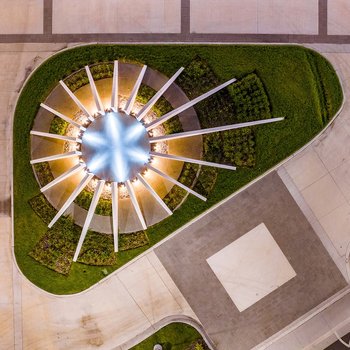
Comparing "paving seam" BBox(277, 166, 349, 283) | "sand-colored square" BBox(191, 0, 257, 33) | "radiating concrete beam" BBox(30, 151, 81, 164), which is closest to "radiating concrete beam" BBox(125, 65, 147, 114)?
"radiating concrete beam" BBox(30, 151, 81, 164)

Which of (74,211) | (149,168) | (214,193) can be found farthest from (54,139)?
(214,193)

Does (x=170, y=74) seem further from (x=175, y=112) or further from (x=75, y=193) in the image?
(x=75, y=193)

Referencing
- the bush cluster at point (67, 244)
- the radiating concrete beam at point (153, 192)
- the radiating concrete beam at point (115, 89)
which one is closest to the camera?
the radiating concrete beam at point (115, 89)

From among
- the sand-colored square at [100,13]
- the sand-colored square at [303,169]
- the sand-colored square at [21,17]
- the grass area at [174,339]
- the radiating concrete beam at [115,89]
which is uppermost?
the sand-colored square at [21,17]

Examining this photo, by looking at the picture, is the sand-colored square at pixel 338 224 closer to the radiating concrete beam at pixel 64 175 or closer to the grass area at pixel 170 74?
the grass area at pixel 170 74

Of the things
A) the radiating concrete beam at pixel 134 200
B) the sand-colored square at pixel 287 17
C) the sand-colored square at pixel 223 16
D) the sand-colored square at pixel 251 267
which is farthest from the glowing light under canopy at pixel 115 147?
the sand-colored square at pixel 287 17

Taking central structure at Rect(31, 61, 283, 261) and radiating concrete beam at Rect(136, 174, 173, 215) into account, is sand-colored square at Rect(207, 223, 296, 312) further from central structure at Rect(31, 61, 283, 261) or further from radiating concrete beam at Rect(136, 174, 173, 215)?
radiating concrete beam at Rect(136, 174, 173, 215)

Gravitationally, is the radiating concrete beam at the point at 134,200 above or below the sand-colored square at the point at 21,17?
below
